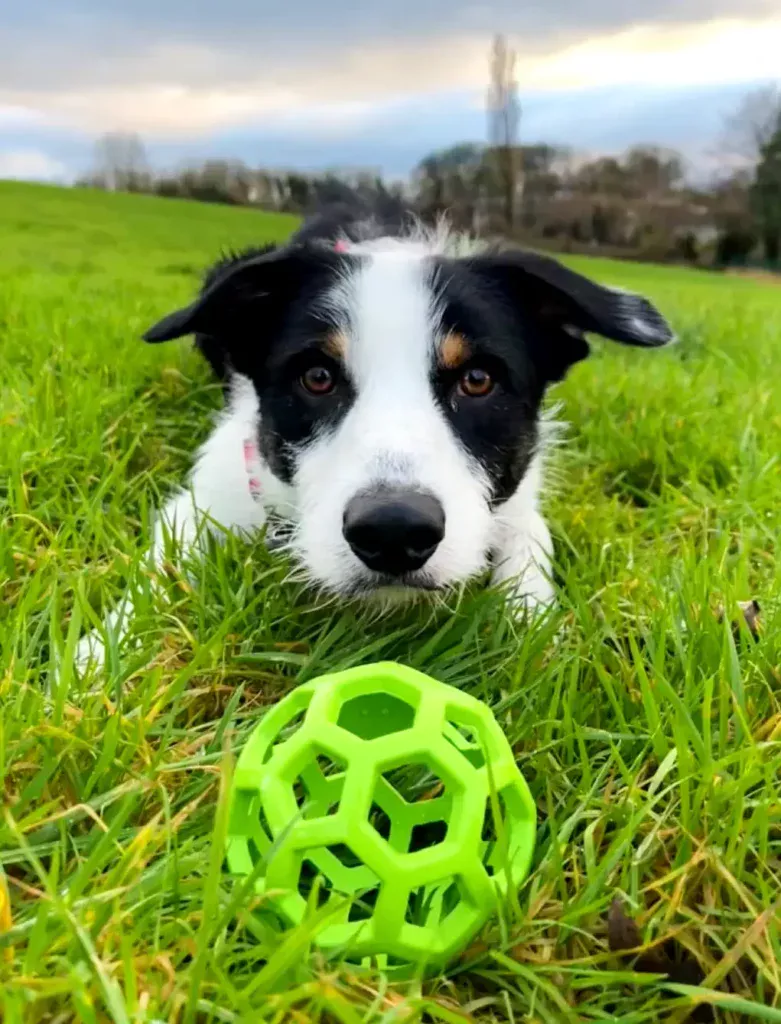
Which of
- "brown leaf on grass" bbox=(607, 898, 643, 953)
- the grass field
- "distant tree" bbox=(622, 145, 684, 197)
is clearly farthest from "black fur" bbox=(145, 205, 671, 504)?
"distant tree" bbox=(622, 145, 684, 197)

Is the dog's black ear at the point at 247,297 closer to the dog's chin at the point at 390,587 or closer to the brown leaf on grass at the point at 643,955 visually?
the dog's chin at the point at 390,587

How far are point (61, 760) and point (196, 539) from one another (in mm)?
869

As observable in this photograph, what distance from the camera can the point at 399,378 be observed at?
2277mm

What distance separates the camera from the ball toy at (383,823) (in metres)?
1.29

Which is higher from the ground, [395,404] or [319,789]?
[395,404]

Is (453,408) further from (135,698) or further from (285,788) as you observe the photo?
(285,788)

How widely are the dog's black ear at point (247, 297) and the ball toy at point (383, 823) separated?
129 cm

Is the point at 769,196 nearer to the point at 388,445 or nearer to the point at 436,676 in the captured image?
the point at 388,445

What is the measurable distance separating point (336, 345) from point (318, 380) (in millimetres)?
103

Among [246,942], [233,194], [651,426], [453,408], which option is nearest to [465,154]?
[233,194]

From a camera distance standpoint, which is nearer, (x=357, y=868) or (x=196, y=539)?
(x=357, y=868)

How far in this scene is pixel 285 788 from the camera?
4.51 feet

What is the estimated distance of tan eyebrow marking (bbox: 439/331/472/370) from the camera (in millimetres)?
2309

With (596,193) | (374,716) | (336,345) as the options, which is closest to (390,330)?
(336,345)
